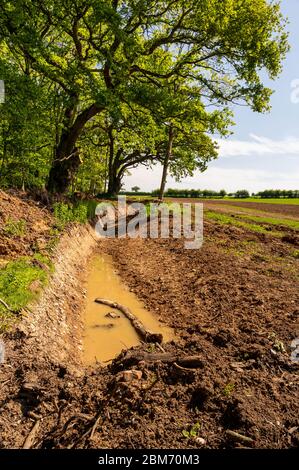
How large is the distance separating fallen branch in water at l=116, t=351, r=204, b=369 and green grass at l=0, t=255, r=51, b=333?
207 centimetres

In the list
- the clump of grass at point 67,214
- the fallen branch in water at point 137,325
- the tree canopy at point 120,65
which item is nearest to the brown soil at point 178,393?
the fallen branch in water at point 137,325

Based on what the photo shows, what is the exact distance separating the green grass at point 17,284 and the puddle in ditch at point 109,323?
1.52 meters

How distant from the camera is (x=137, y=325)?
788 centimetres

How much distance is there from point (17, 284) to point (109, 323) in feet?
7.70

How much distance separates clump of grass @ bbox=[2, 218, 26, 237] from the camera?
366 inches

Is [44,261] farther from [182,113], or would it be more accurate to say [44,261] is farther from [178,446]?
[182,113]

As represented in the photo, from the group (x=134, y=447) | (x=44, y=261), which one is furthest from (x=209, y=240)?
(x=134, y=447)

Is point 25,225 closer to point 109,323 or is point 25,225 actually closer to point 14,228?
point 14,228

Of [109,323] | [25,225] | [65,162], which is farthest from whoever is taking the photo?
[65,162]

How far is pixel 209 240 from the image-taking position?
15195 millimetres

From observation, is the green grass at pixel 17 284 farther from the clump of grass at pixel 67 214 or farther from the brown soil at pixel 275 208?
the brown soil at pixel 275 208

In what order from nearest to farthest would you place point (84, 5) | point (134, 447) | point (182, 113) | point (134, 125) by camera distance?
point (134, 447)
point (84, 5)
point (182, 113)
point (134, 125)

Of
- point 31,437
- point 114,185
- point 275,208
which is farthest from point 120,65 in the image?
point 275,208

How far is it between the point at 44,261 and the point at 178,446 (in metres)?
6.03
